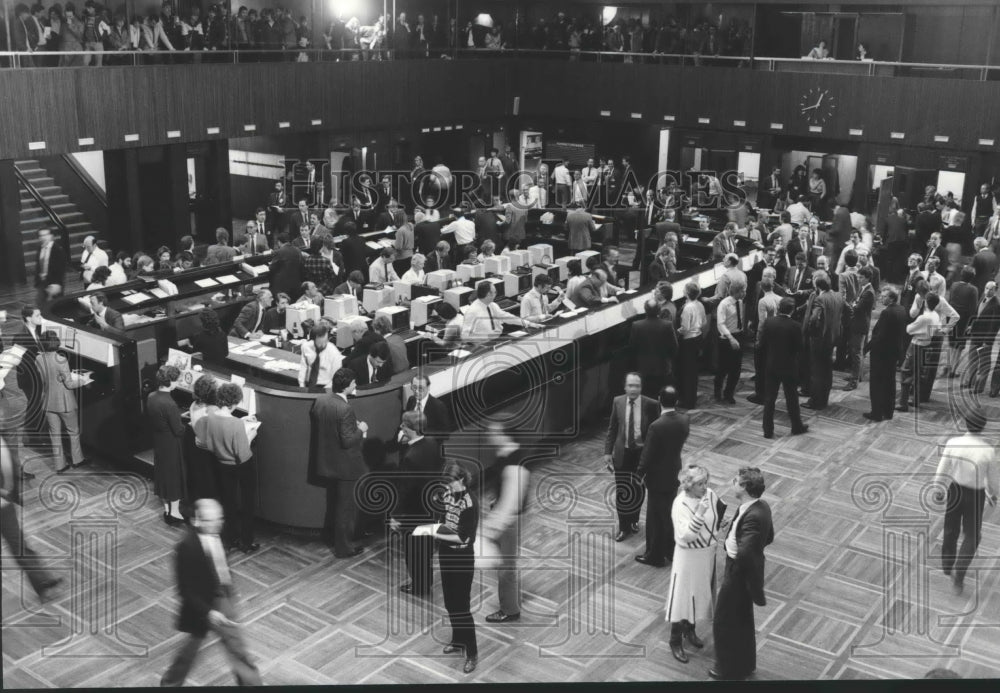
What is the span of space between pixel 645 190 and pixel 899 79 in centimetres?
570

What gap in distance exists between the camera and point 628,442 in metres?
7.76

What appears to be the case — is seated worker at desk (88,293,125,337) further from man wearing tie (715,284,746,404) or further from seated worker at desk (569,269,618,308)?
man wearing tie (715,284,746,404)

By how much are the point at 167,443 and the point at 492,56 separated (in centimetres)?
1559

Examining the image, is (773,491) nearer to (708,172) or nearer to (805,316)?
(805,316)

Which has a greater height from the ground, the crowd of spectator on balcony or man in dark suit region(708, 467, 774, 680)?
the crowd of spectator on balcony

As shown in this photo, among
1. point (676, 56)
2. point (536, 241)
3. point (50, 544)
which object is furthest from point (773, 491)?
point (676, 56)

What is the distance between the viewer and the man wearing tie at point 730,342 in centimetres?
1059

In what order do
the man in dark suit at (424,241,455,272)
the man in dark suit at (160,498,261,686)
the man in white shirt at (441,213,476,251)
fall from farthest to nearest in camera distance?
1. the man in white shirt at (441,213,476,251)
2. the man in dark suit at (424,241,455,272)
3. the man in dark suit at (160,498,261,686)

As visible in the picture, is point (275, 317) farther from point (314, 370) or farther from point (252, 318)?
point (314, 370)

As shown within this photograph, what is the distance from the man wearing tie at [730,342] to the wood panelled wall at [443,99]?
8.74m

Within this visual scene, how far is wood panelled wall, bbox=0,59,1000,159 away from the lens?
14648 mm

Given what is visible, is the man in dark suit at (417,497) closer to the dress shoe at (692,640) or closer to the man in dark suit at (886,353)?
the dress shoe at (692,640)

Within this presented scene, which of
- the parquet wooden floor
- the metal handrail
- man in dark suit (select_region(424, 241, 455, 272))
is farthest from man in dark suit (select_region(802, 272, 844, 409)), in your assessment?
the metal handrail

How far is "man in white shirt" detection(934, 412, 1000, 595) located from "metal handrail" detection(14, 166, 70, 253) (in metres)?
14.1
